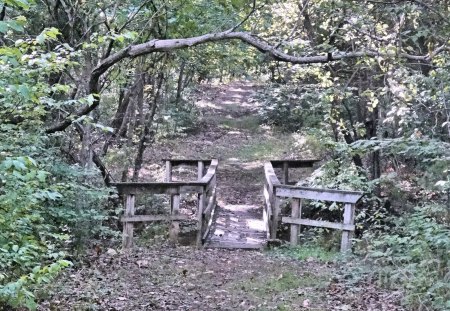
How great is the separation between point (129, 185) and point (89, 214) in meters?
1.26

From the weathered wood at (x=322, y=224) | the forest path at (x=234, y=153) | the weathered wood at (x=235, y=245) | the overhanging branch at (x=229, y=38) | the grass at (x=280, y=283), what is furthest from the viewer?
the forest path at (x=234, y=153)

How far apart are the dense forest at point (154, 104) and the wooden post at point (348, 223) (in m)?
0.22

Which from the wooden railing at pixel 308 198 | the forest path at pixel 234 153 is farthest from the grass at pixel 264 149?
the wooden railing at pixel 308 198

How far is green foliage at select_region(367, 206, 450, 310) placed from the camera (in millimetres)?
5586

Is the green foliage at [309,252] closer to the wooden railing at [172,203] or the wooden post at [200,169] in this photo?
the wooden railing at [172,203]

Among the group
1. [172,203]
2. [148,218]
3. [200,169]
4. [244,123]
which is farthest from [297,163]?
[244,123]

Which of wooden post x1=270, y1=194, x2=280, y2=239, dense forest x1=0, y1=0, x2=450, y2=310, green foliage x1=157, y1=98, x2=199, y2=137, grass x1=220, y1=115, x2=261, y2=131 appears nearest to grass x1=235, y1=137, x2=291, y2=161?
grass x1=220, y1=115, x2=261, y2=131

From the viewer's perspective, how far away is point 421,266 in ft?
20.3

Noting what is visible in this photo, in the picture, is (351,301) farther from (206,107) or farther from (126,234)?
(206,107)

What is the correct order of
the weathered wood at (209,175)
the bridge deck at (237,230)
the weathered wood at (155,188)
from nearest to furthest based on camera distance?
1. the weathered wood at (155,188)
2. the bridge deck at (237,230)
3. the weathered wood at (209,175)

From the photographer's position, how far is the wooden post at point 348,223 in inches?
344

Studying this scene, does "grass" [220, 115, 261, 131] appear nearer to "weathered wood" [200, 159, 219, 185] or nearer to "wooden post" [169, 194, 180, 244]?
"weathered wood" [200, 159, 219, 185]

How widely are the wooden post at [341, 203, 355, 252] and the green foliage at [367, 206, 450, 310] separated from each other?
4.04 ft

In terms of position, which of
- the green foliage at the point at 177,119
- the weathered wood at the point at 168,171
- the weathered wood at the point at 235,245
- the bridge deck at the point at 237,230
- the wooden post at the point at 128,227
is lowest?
the weathered wood at the point at 235,245
